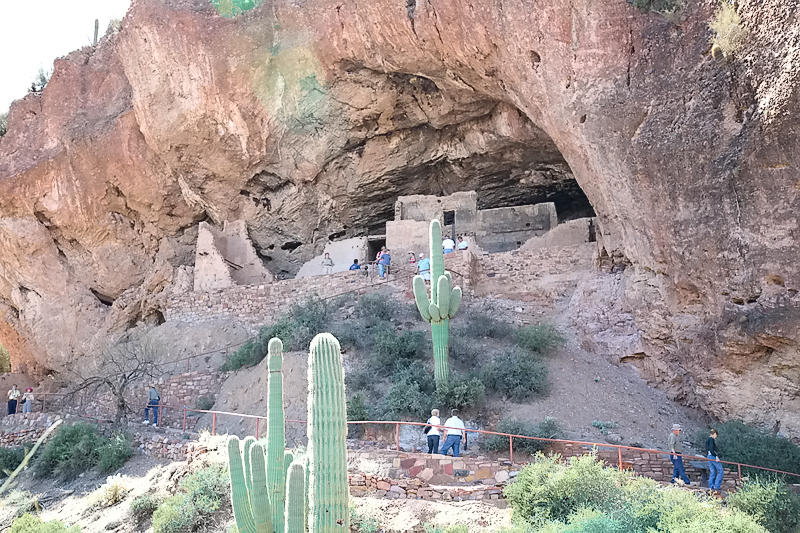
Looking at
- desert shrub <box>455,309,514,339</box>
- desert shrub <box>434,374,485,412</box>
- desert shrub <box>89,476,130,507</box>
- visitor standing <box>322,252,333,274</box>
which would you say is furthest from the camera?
visitor standing <box>322,252,333,274</box>

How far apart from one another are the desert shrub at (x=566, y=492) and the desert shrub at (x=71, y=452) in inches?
329

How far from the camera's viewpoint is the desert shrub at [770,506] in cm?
872

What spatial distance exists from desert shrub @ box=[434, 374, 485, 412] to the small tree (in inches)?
254

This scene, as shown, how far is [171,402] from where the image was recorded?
51.0 ft

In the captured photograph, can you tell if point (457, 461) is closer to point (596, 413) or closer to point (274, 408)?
point (274, 408)

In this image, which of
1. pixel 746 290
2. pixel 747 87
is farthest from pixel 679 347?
pixel 747 87

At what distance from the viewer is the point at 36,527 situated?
1016 centimetres

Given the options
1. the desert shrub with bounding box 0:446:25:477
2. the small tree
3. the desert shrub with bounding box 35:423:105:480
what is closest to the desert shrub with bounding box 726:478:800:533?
the desert shrub with bounding box 35:423:105:480

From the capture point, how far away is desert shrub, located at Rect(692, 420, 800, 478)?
11.0m

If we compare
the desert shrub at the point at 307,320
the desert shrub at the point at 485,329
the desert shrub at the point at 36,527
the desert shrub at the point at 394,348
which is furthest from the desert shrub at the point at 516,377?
the desert shrub at the point at 36,527

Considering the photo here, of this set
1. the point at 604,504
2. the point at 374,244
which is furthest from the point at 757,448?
the point at 374,244

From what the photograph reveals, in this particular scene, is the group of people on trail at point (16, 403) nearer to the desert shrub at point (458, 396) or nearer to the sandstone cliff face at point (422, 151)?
the sandstone cliff face at point (422, 151)

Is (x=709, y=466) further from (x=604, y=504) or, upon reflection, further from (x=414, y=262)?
(x=414, y=262)

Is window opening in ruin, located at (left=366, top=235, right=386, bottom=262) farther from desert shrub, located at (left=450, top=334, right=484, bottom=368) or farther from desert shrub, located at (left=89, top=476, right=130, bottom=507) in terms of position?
desert shrub, located at (left=89, top=476, right=130, bottom=507)
